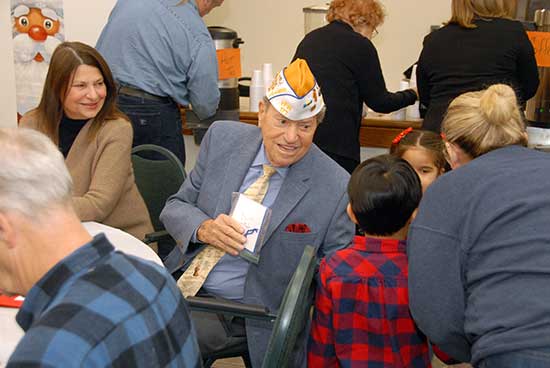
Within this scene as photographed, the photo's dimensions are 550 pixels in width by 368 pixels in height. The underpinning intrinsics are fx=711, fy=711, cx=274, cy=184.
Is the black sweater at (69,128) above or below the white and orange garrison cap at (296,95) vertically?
below

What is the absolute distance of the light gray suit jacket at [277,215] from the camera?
204cm

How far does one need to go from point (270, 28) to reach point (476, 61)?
230cm

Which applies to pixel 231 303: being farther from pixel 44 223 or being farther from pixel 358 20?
pixel 358 20

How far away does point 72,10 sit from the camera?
3.71 meters

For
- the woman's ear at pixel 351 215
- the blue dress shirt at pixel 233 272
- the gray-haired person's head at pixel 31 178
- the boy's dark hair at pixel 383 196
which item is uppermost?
the gray-haired person's head at pixel 31 178

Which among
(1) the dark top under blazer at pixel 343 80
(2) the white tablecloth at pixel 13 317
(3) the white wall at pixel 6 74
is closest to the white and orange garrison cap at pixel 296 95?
(2) the white tablecloth at pixel 13 317

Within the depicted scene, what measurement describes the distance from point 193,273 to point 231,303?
12.0 inches

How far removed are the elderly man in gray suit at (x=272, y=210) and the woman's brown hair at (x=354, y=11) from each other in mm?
1067

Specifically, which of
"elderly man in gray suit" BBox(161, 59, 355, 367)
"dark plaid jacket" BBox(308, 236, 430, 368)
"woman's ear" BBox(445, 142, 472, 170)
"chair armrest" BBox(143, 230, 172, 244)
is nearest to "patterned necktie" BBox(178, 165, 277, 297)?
"elderly man in gray suit" BBox(161, 59, 355, 367)

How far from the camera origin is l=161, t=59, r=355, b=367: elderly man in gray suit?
6.70 ft

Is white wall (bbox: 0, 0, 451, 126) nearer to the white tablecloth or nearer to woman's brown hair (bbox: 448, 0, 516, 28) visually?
woman's brown hair (bbox: 448, 0, 516, 28)

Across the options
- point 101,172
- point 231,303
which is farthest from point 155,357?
point 101,172

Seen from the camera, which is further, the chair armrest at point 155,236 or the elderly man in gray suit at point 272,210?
the chair armrest at point 155,236

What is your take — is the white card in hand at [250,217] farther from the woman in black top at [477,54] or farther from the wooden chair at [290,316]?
the woman in black top at [477,54]
